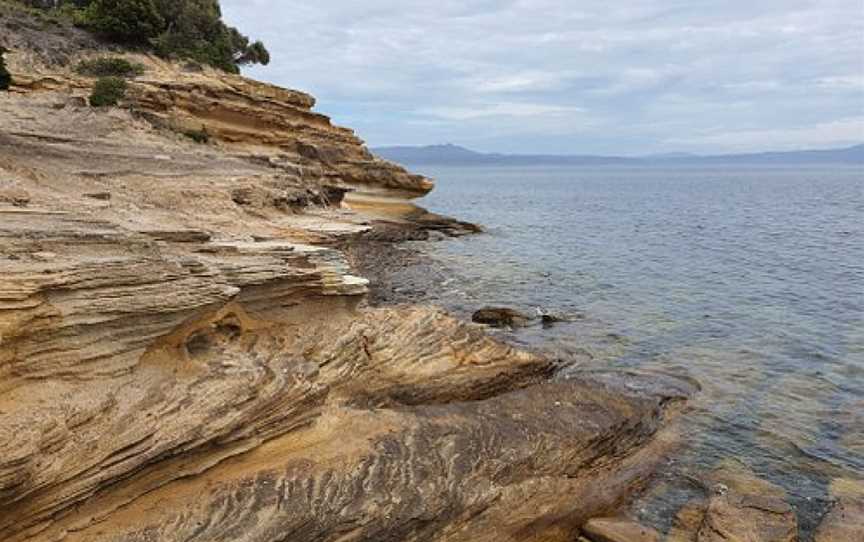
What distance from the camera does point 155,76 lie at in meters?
37.6

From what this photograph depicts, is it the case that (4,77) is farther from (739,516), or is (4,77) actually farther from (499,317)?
(739,516)

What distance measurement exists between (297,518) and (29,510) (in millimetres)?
3595

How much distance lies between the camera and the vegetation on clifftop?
4053 centimetres

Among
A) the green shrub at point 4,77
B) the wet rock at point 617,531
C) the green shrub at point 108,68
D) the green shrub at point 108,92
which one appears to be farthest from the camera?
the green shrub at point 108,68

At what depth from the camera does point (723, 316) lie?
29.5m

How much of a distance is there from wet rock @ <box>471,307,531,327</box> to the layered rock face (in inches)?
263

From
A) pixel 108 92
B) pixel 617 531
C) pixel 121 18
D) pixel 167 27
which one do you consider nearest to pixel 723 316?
pixel 617 531

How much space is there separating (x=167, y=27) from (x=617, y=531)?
44461mm

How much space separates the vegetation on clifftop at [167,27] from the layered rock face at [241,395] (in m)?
22.8

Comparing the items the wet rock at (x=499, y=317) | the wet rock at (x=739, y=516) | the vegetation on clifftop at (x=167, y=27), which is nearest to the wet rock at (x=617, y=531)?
Result: the wet rock at (x=739, y=516)

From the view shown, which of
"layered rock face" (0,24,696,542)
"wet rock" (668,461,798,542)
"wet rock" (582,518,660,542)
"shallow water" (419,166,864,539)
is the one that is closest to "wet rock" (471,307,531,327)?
"shallow water" (419,166,864,539)

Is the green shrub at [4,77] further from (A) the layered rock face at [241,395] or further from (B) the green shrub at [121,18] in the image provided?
(B) the green shrub at [121,18]

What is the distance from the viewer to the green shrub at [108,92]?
30.3 metres

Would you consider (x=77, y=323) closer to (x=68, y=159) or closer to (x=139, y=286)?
(x=139, y=286)
